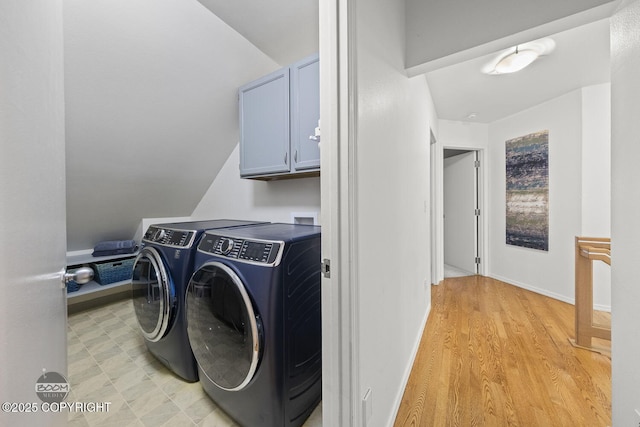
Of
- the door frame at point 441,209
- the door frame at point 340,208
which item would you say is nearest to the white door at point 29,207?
the door frame at point 340,208

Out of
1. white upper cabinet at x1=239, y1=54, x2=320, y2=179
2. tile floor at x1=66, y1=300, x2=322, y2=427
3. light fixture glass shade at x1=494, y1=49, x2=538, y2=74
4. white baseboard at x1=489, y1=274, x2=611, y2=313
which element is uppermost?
light fixture glass shade at x1=494, y1=49, x2=538, y2=74

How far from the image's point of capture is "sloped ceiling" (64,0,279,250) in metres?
1.50

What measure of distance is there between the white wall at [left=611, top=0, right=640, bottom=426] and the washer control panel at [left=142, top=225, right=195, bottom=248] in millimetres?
2003

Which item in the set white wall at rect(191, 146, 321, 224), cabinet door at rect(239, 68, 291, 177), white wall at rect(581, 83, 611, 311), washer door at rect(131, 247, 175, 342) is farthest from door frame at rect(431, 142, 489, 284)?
washer door at rect(131, 247, 175, 342)

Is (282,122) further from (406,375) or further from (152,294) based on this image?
(406,375)

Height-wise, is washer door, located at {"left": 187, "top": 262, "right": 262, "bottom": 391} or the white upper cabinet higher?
the white upper cabinet

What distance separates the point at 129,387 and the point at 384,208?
73.6 inches

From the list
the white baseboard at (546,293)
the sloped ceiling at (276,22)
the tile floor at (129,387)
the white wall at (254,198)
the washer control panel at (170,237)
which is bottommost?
the tile floor at (129,387)

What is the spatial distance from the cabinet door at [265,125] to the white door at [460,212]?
329 centimetres

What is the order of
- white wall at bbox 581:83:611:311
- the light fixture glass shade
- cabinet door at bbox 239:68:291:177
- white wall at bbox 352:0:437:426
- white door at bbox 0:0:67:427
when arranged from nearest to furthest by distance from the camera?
white door at bbox 0:0:67:427 < white wall at bbox 352:0:437:426 < cabinet door at bbox 239:68:291:177 < the light fixture glass shade < white wall at bbox 581:83:611:311

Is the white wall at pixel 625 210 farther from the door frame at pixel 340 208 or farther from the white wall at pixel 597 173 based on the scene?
the white wall at pixel 597 173

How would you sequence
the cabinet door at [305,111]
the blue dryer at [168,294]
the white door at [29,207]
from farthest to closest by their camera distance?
the cabinet door at [305,111], the blue dryer at [168,294], the white door at [29,207]

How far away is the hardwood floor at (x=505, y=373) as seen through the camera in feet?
4.29

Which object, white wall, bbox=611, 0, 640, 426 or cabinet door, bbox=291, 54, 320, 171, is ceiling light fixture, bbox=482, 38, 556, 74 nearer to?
white wall, bbox=611, 0, 640, 426
